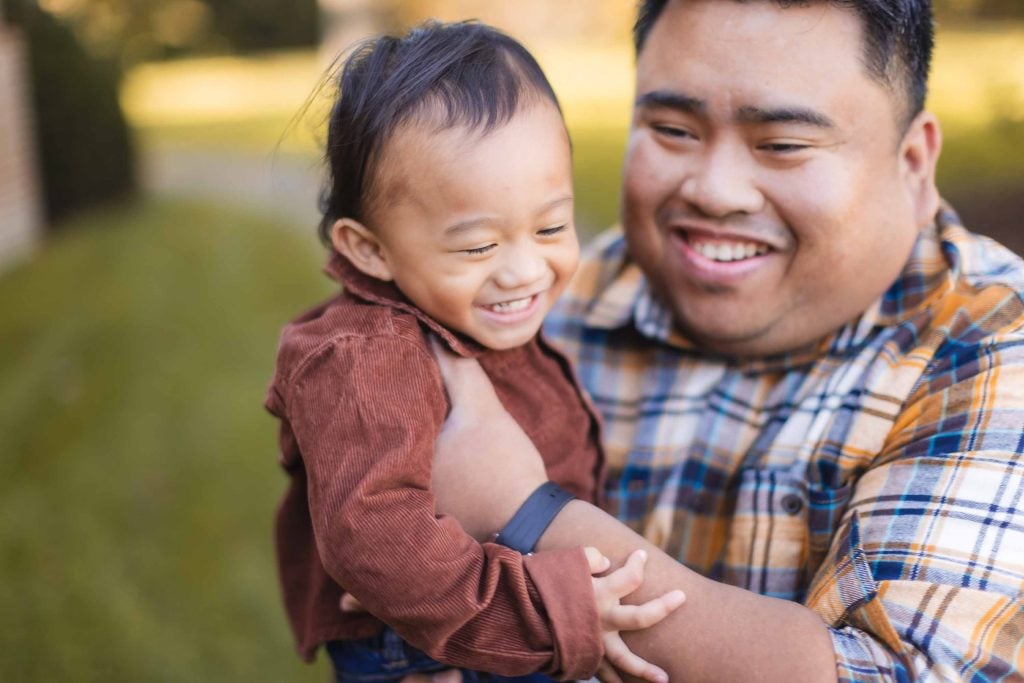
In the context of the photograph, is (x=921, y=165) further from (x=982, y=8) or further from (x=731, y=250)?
(x=982, y=8)

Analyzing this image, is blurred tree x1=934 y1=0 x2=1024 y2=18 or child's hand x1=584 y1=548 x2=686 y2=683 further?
blurred tree x1=934 y1=0 x2=1024 y2=18

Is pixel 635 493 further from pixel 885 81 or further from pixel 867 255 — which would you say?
pixel 885 81

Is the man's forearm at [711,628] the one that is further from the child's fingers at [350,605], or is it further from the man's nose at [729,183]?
the man's nose at [729,183]

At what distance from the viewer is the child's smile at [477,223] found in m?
1.76

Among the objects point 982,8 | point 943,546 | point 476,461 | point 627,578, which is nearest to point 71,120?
point 982,8

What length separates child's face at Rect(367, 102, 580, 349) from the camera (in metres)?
1.76

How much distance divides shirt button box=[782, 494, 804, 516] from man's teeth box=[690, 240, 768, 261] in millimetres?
522

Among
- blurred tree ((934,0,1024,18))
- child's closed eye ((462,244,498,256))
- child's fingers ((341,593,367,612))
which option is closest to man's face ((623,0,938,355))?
child's closed eye ((462,244,498,256))

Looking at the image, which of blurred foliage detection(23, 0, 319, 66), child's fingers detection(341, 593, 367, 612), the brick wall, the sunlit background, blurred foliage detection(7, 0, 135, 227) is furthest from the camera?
blurred foliage detection(23, 0, 319, 66)

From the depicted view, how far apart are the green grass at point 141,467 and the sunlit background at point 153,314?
0.01 meters

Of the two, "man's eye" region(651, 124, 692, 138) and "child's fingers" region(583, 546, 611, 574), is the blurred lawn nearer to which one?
"man's eye" region(651, 124, 692, 138)

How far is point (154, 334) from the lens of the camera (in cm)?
729

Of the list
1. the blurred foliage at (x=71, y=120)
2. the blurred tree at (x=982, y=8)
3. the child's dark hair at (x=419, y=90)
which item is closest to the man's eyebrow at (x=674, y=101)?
the child's dark hair at (x=419, y=90)

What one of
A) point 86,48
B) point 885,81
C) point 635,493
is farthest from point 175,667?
point 86,48
